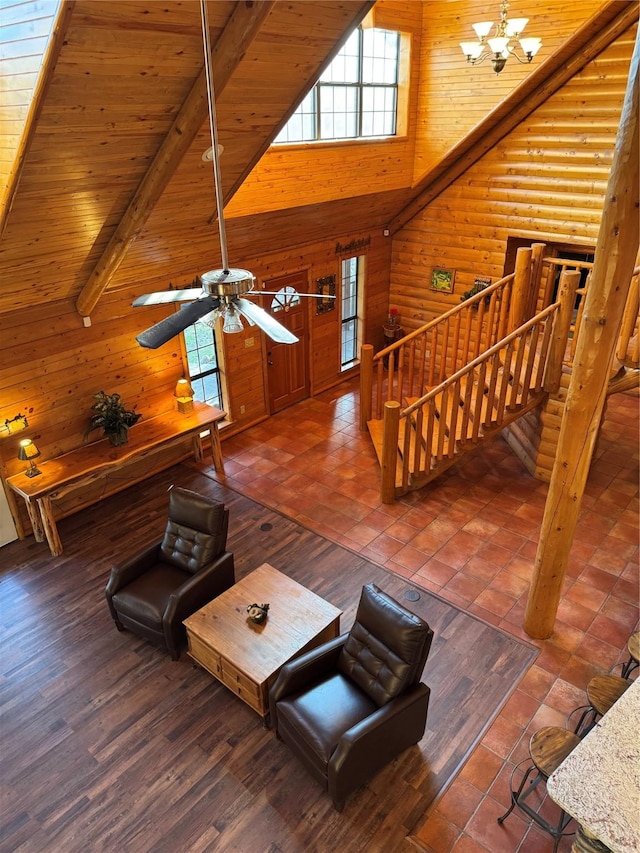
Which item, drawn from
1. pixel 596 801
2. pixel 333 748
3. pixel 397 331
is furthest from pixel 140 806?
pixel 397 331

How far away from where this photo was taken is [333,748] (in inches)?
135

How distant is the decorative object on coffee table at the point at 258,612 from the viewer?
13.9ft

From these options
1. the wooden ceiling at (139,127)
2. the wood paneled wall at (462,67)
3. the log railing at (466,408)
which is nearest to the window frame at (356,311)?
the wood paneled wall at (462,67)

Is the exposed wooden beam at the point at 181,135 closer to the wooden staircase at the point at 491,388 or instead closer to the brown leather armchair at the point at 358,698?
the wooden staircase at the point at 491,388

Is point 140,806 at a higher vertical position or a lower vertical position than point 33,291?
lower

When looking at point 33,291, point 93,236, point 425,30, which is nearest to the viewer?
point 93,236

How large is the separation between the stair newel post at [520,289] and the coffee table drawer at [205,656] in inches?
195

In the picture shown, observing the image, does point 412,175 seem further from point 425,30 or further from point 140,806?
point 140,806

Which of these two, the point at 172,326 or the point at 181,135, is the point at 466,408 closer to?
the point at 181,135

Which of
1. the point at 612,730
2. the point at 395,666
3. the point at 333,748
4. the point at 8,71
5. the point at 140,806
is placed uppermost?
the point at 8,71

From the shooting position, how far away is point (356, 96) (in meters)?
6.83

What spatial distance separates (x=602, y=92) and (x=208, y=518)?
21.4ft

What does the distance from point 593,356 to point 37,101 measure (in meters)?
3.65

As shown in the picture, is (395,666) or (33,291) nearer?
(395,666)
